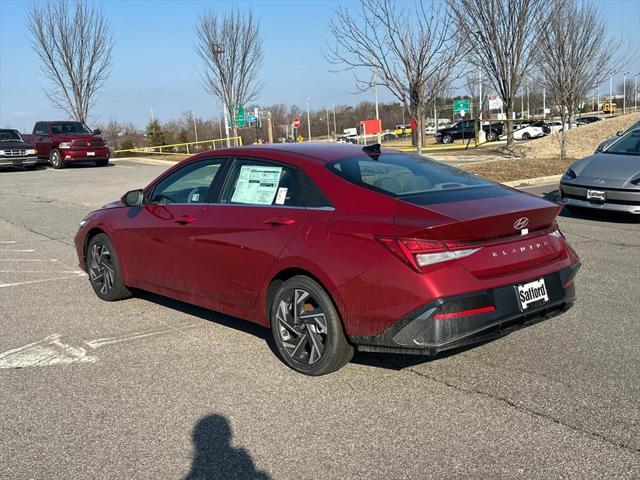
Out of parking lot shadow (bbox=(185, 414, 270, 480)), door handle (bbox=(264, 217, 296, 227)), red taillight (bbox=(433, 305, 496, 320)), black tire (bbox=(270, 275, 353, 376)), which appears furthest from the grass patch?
parking lot shadow (bbox=(185, 414, 270, 480))

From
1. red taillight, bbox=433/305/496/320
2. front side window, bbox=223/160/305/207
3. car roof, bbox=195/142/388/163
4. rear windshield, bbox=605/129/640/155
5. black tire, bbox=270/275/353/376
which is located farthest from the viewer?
rear windshield, bbox=605/129/640/155

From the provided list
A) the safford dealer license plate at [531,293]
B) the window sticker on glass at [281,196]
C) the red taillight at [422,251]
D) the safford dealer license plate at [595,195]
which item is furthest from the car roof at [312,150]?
the safford dealer license plate at [595,195]

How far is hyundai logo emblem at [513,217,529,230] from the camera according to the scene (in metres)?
3.99

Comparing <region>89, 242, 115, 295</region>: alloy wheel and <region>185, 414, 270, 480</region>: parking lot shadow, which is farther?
<region>89, 242, 115, 295</region>: alloy wheel

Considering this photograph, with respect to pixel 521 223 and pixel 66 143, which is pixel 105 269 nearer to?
pixel 521 223

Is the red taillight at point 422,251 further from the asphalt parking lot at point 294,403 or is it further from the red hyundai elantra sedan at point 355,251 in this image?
the asphalt parking lot at point 294,403

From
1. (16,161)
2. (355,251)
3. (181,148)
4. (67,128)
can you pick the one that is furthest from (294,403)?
(181,148)

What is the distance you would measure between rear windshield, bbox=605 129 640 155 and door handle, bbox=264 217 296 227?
8.14 meters

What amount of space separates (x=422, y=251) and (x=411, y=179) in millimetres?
969

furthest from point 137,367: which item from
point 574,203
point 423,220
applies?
point 574,203

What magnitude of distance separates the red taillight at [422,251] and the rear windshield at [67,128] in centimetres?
2457

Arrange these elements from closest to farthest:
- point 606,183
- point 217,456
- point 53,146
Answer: point 217,456 < point 606,183 < point 53,146

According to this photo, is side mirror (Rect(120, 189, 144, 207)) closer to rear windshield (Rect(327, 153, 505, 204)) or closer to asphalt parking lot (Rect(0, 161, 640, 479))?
asphalt parking lot (Rect(0, 161, 640, 479))

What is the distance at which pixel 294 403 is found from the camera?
3873 mm
